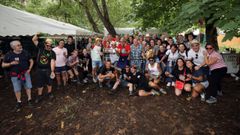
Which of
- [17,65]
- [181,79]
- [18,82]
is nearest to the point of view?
[17,65]

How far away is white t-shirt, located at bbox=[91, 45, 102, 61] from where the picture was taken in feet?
25.2

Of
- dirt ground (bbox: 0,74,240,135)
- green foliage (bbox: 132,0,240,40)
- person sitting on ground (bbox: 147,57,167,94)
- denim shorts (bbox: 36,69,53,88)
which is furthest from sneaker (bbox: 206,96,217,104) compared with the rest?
denim shorts (bbox: 36,69,53,88)

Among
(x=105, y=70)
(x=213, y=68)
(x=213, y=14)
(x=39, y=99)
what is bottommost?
(x=39, y=99)

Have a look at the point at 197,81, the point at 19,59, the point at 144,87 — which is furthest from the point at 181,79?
the point at 19,59

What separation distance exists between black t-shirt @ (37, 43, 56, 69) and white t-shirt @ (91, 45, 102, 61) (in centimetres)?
201

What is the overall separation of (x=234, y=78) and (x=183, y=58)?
355 centimetres

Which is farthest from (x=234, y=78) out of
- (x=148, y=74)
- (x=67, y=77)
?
(x=67, y=77)

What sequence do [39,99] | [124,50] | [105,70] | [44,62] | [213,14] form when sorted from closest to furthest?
[213,14], [44,62], [39,99], [105,70], [124,50]

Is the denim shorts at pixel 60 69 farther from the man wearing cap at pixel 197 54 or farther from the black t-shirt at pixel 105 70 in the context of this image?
the man wearing cap at pixel 197 54

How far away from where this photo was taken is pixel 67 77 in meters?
7.55

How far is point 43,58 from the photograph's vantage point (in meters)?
5.96

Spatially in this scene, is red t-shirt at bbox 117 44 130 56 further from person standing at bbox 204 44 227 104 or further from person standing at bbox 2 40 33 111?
person standing at bbox 2 40 33 111

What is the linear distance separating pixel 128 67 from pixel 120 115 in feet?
7.44

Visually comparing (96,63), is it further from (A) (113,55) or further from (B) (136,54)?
(B) (136,54)
